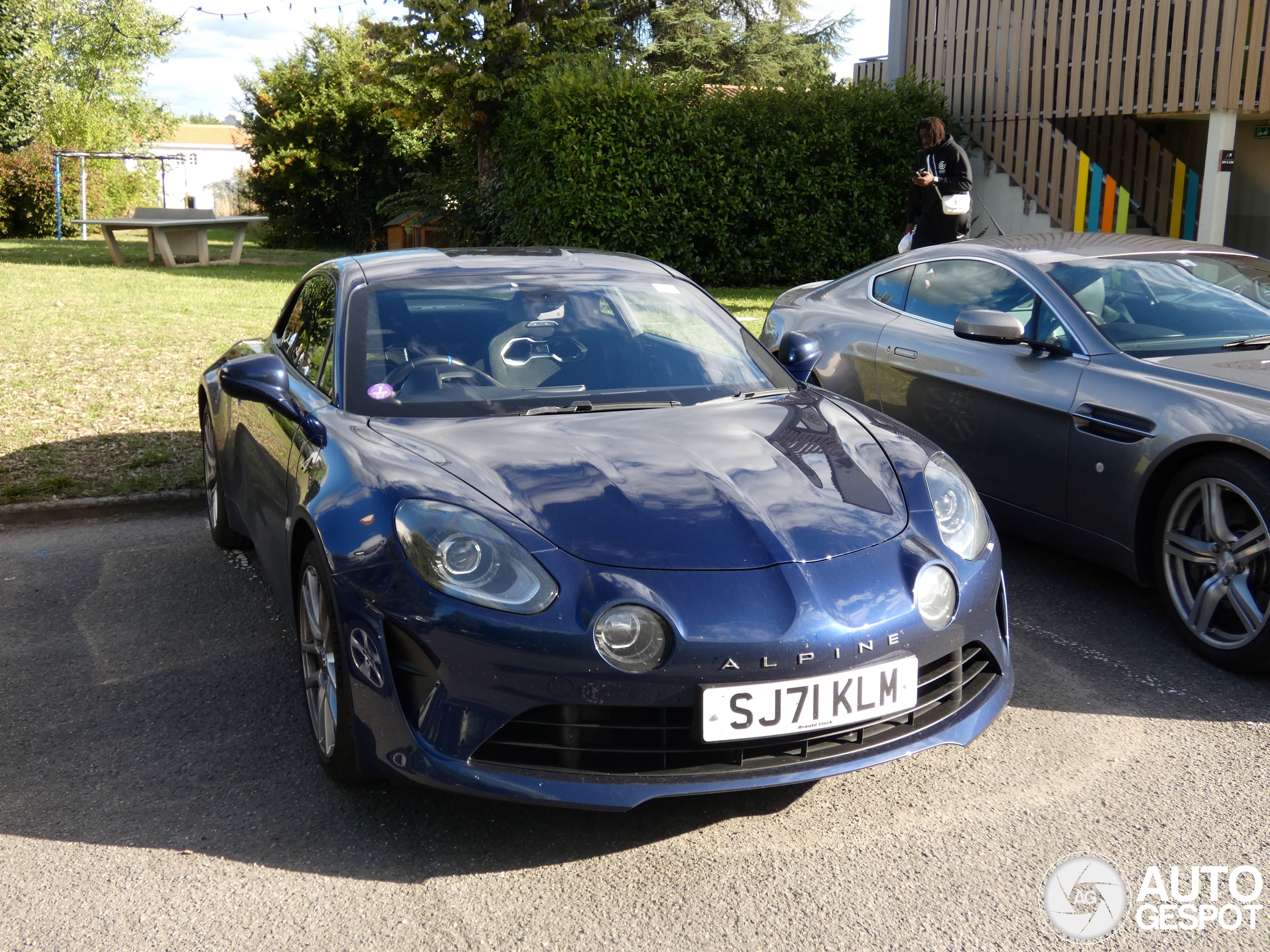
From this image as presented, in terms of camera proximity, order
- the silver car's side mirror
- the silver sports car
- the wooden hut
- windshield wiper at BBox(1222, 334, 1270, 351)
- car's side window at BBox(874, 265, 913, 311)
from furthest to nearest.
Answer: the wooden hut < car's side window at BBox(874, 265, 913, 311) < the silver car's side mirror < windshield wiper at BBox(1222, 334, 1270, 351) < the silver sports car

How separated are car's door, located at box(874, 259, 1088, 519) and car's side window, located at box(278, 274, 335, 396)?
8.18 feet

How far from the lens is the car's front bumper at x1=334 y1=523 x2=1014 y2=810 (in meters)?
2.46

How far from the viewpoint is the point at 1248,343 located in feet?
14.1

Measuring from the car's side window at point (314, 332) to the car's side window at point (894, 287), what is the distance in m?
2.65

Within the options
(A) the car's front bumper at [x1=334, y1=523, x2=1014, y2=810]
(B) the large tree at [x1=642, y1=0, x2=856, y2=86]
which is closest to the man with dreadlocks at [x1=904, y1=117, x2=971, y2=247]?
(A) the car's front bumper at [x1=334, y1=523, x2=1014, y2=810]

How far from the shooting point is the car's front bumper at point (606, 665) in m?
2.46

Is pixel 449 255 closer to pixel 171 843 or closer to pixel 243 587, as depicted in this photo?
pixel 243 587

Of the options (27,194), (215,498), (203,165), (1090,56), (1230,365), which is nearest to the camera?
(1230,365)

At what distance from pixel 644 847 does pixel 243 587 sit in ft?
7.98

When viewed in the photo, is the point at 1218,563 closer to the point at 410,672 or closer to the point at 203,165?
the point at 410,672

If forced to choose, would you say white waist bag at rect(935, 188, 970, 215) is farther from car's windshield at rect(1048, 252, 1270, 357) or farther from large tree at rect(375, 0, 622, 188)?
large tree at rect(375, 0, 622, 188)

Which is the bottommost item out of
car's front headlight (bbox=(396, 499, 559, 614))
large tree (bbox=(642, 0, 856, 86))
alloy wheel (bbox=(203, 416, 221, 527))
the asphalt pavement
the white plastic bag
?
the asphalt pavement

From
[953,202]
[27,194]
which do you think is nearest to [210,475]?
[953,202]

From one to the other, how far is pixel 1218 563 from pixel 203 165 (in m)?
69.6
